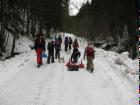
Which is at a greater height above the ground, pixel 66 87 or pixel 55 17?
pixel 55 17

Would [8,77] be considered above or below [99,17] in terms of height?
below

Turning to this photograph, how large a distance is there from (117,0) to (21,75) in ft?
66.2

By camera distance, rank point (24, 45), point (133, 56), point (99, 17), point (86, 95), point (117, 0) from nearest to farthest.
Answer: point (86, 95) → point (133, 56) → point (117, 0) → point (24, 45) → point (99, 17)

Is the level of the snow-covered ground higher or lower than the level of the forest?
lower

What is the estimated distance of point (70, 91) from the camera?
11.4m

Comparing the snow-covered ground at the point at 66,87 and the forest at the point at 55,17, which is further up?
the forest at the point at 55,17

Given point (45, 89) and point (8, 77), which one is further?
point (8, 77)

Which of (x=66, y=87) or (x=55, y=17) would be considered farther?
(x=55, y=17)

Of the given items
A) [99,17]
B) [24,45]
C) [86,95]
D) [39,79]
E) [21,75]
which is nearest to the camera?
[86,95]

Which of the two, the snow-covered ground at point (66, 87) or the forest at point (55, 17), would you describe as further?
the forest at point (55, 17)

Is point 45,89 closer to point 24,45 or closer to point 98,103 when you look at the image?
point 98,103

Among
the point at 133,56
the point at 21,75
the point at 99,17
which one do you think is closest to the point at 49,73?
the point at 21,75

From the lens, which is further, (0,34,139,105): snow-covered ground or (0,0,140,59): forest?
(0,0,140,59): forest

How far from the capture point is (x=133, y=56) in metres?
26.7
